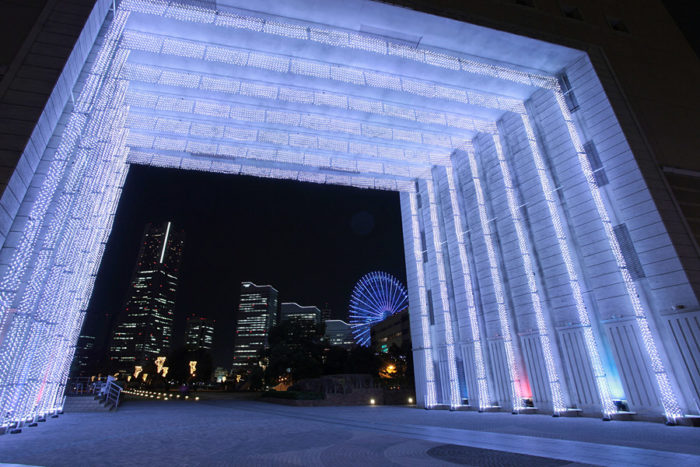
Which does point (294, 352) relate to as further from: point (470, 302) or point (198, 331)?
point (198, 331)

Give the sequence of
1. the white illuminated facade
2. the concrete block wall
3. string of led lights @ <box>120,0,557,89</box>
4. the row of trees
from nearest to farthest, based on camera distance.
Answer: the concrete block wall → the white illuminated facade → string of led lights @ <box>120,0,557,89</box> → the row of trees

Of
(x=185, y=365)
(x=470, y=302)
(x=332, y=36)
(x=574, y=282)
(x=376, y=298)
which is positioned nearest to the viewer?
(x=332, y=36)

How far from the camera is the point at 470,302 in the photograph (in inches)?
651

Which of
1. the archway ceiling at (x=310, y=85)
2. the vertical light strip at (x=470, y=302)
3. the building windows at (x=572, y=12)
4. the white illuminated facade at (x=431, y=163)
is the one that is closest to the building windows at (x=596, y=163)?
the white illuminated facade at (x=431, y=163)

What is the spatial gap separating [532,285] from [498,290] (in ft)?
5.58

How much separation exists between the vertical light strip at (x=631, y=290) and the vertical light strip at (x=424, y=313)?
9.64 m

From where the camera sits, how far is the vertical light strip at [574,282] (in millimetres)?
10781

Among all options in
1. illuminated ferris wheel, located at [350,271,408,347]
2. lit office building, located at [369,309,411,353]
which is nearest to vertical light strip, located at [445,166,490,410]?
illuminated ferris wheel, located at [350,271,408,347]

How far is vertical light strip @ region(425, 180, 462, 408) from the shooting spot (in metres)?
16.8

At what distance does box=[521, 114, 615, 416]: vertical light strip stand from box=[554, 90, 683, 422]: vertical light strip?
1504 mm

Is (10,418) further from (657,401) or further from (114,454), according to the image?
(657,401)

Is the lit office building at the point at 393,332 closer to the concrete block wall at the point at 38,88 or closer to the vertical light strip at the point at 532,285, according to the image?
the vertical light strip at the point at 532,285

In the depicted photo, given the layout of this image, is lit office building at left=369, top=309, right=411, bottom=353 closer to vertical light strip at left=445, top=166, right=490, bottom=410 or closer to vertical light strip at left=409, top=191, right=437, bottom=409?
vertical light strip at left=409, top=191, right=437, bottom=409

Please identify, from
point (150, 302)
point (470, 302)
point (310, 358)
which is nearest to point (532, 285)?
point (470, 302)
